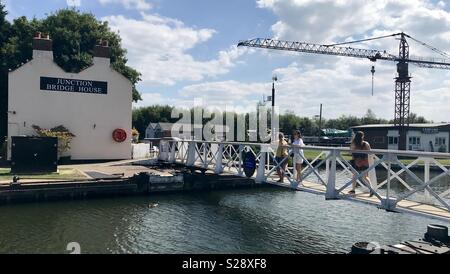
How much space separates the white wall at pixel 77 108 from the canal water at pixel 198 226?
8.92 m

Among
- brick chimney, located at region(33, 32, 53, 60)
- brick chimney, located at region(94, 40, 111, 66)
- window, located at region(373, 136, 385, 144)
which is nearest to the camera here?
brick chimney, located at region(33, 32, 53, 60)

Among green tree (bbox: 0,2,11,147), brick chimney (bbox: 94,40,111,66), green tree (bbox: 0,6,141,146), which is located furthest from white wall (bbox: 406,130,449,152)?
green tree (bbox: 0,2,11,147)

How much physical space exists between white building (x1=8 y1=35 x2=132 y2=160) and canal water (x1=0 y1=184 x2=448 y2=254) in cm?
895

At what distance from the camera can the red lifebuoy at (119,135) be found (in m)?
26.8

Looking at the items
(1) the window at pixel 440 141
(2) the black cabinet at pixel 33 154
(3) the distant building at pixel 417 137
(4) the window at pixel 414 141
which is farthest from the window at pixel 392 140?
(2) the black cabinet at pixel 33 154

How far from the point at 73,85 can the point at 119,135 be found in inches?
168

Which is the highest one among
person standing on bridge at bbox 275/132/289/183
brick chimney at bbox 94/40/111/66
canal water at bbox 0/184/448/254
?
brick chimney at bbox 94/40/111/66

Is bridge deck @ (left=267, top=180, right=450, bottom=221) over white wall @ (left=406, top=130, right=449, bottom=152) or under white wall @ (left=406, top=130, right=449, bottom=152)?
under

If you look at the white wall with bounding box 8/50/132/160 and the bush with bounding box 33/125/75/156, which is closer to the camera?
the bush with bounding box 33/125/75/156

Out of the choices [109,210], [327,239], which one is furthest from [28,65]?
[327,239]

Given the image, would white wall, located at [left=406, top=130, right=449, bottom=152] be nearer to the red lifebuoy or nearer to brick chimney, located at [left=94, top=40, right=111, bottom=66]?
the red lifebuoy

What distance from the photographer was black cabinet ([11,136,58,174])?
19.4 meters

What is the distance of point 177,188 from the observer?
67.5 feet

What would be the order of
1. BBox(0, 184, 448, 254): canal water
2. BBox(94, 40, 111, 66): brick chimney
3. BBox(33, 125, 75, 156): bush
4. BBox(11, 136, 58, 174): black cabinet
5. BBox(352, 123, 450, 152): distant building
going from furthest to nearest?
BBox(352, 123, 450, 152): distant building, BBox(94, 40, 111, 66): brick chimney, BBox(33, 125, 75, 156): bush, BBox(11, 136, 58, 174): black cabinet, BBox(0, 184, 448, 254): canal water
